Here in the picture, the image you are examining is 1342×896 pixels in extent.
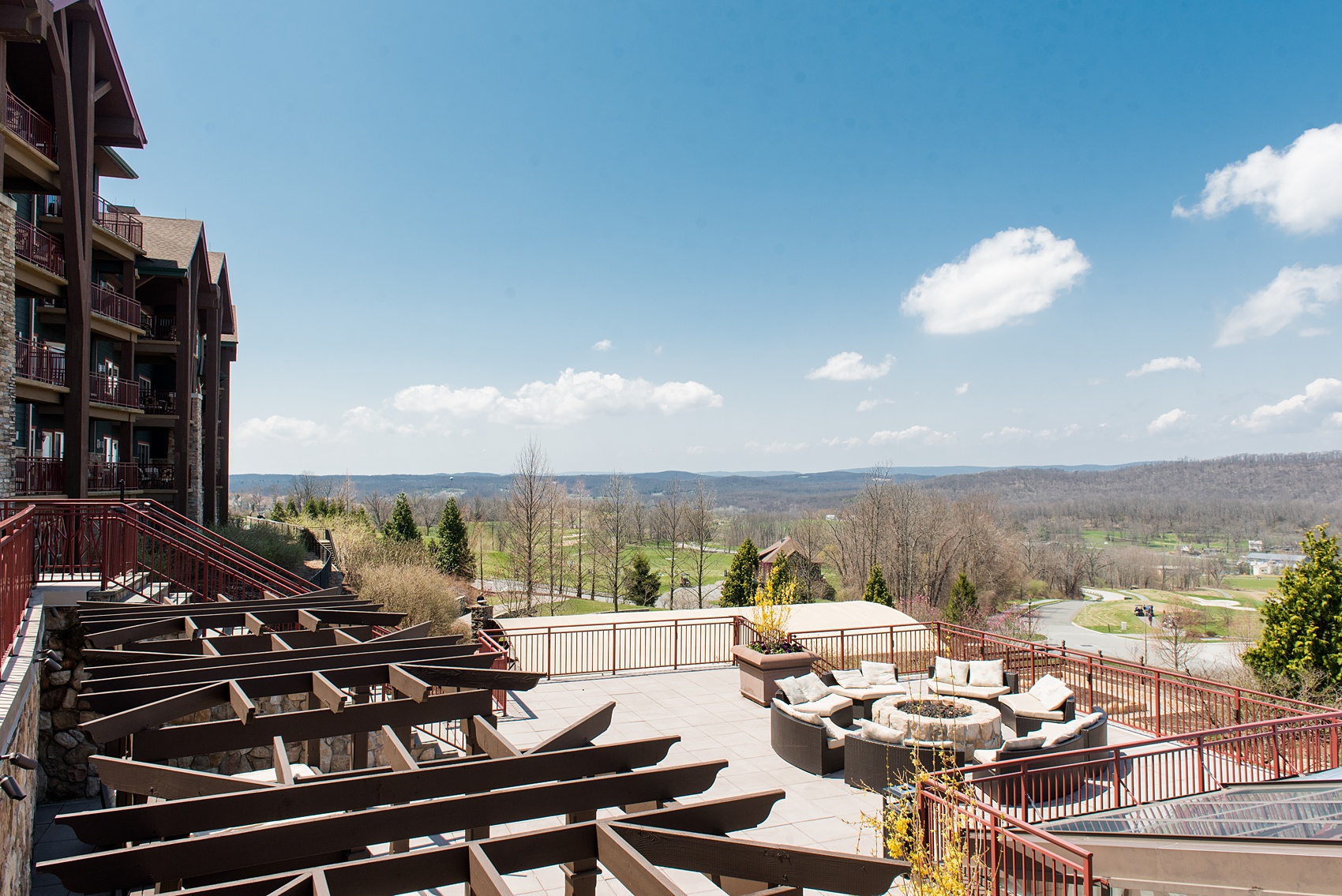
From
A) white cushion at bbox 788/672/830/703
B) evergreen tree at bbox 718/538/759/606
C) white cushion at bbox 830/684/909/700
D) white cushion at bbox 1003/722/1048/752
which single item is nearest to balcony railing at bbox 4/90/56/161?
white cushion at bbox 788/672/830/703

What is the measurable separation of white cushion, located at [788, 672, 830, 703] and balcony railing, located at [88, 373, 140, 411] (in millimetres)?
19037

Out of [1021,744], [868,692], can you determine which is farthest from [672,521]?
[1021,744]

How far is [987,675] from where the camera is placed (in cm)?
1357

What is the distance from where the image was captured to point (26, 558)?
29.3ft

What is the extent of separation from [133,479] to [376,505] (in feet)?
180

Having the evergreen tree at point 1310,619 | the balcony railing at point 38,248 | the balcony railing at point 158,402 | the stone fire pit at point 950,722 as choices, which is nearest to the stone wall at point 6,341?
the balcony railing at point 38,248

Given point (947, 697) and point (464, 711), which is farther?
point (947, 697)

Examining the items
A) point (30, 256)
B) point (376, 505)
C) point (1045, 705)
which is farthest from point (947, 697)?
point (376, 505)

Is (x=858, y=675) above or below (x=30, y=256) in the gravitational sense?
below

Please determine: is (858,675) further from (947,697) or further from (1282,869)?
(1282,869)

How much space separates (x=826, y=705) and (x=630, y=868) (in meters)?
10.2

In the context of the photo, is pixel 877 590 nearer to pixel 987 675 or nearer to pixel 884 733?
pixel 987 675

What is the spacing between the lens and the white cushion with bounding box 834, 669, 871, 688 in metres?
13.5

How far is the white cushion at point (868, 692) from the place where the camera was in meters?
12.6
